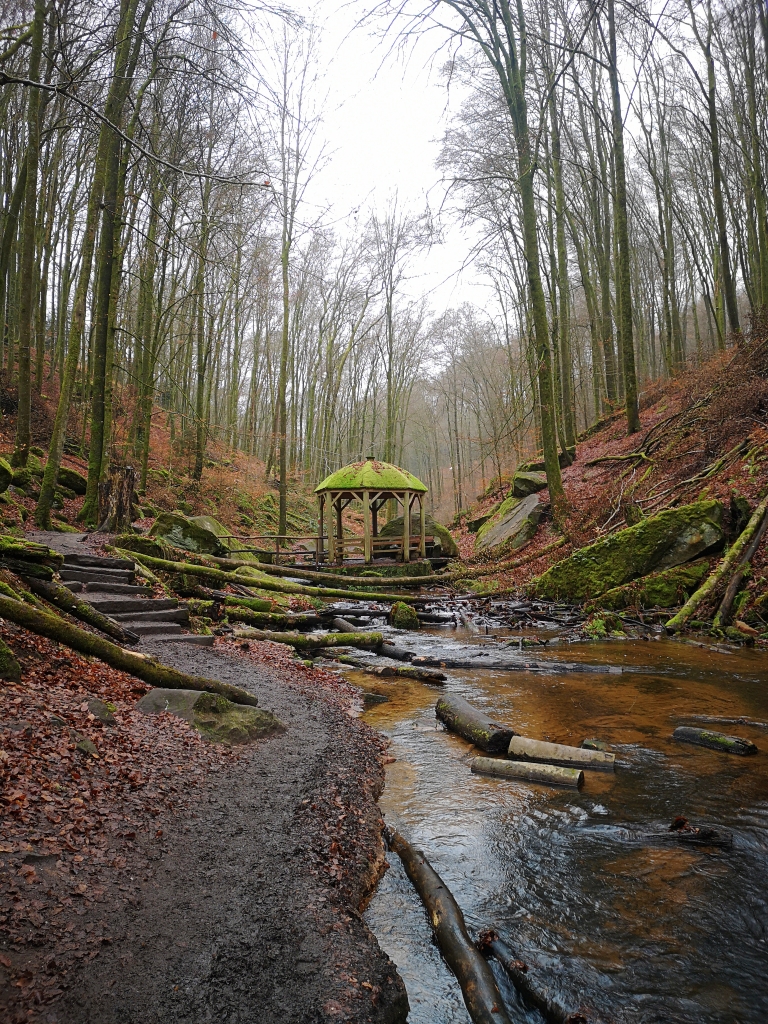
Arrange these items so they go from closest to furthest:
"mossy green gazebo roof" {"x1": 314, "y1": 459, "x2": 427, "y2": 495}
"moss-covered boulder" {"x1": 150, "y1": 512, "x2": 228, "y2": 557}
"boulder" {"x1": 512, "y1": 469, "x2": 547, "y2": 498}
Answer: "moss-covered boulder" {"x1": 150, "y1": 512, "x2": 228, "y2": 557} → "mossy green gazebo roof" {"x1": 314, "y1": 459, "x2": 427, "y2": 495} → "boulder" {"x1": 512, "y1": 469, "x2": 547, "y2": 498}

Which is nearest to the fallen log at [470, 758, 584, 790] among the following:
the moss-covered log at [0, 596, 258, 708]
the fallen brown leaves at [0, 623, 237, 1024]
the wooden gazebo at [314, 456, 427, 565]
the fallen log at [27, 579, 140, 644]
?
the fallen brown leaves at [0, 623, 237, 1024]

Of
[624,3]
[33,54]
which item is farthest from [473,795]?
[33,54]

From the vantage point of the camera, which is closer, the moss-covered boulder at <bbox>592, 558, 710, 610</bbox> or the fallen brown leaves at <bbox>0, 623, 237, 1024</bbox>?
the fallen brown leaves at <bbox>0, 623, 237, 1024</bbox>

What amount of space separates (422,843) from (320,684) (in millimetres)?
3502

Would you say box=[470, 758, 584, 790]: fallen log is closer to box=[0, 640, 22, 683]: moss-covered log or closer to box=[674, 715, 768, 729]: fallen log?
box=[674, 715, 768, 729]: fallen log

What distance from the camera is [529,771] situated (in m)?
4.27

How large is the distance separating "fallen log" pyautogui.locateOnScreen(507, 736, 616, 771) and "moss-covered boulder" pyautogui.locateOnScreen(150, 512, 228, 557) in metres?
9.67

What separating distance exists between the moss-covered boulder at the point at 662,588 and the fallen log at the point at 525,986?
8179mm

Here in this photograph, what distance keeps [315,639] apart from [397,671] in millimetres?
1869

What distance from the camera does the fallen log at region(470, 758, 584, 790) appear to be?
4094 mm

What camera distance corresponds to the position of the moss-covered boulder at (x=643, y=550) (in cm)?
970

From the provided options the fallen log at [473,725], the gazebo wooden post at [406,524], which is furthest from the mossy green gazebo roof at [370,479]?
the fallen log at [473,725]

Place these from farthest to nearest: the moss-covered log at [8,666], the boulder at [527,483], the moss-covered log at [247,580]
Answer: the boulder at [527,483] < the moss-covered log at [247,580] < the moss-covered log at [8,666]

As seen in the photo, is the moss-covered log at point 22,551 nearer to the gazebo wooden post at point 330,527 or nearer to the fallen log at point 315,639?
the fallen log at point 315,639
